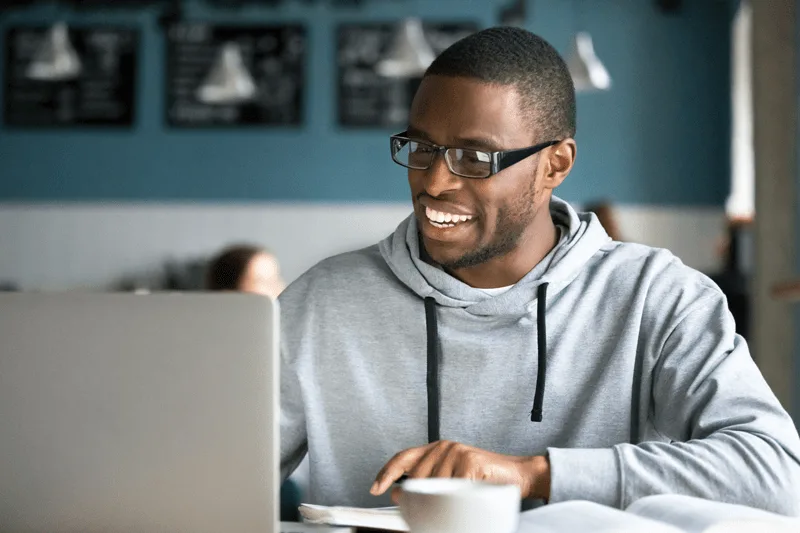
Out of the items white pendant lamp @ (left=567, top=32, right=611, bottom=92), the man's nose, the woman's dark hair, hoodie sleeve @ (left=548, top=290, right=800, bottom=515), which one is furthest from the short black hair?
white pendant lamp @ (left=567, top=32, right=611, bottom=92)

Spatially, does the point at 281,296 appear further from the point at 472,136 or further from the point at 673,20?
the point at 673,20

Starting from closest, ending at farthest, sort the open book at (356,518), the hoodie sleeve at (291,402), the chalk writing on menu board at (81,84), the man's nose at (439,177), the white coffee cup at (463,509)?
the white coffee cup at (463,509) < the open book at (356,518) < the man's nose at (439,177) < the hoodie sleeve at (291,402) < the chalk writing on menu board at (81,84)

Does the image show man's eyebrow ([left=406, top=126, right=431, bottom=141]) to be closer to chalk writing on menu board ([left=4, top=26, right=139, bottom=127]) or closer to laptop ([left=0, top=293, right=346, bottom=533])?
laptop ([left=0, top=293, right=346, bottom=533])

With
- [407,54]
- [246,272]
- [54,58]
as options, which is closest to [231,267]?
[246,272]

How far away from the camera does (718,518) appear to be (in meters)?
0.95

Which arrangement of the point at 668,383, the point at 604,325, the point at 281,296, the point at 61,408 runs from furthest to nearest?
the point at 281,296 < the point at 604,325 < the point at 668,383 < the point at 61,408

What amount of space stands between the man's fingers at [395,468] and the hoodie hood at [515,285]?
449mm

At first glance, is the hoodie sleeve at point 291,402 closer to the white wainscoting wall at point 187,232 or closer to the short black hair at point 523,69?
the short black hair at point 523,69

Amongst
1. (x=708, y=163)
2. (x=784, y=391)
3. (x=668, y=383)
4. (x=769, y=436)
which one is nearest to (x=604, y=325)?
(x=668, y=383)

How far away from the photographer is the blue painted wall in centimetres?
584

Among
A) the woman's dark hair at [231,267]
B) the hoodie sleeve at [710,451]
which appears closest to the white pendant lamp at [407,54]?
the woman's dark hair at [231,267]

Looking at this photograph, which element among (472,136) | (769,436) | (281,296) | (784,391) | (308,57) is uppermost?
(308,57)

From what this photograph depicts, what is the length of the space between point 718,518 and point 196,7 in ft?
18.1

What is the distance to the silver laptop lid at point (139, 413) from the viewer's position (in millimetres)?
945
